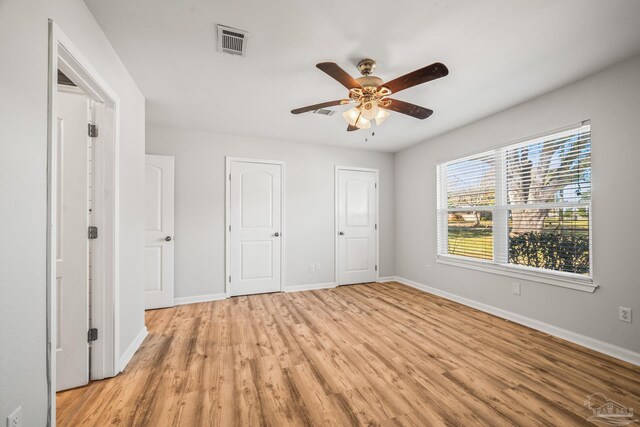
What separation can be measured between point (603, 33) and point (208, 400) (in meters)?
3.69

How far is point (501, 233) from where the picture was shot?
322 centimetres

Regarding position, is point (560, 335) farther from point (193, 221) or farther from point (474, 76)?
point (193, 221)

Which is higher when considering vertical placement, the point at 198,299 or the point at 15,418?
the point at 15,418

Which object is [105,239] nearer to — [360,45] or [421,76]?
[360,45]

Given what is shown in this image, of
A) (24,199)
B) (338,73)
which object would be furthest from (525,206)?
(24,199)

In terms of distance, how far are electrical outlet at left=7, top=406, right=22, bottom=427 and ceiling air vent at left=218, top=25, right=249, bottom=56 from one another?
7.27 ft

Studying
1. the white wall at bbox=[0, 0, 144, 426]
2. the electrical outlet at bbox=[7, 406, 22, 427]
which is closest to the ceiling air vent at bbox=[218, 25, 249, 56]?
the white wall at bbox=[0, 0, 144, 426]

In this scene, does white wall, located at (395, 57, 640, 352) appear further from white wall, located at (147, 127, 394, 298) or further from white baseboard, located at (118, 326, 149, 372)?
white baseboard, located at (118, 326, 149, 372)

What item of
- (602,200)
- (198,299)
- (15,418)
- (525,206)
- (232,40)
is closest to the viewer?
(15,418)

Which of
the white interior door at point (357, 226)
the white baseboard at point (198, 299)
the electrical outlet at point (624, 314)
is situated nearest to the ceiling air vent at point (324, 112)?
the white interior door at point (357, 226)

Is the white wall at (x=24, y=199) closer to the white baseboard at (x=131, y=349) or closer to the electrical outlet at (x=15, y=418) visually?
the electrical outlet at (x=15, y=418)

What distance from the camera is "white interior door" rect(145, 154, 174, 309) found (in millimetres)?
3400

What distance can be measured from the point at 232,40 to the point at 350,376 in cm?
263

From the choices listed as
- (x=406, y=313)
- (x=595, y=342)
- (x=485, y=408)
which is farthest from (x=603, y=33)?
(x=406, y=313)
